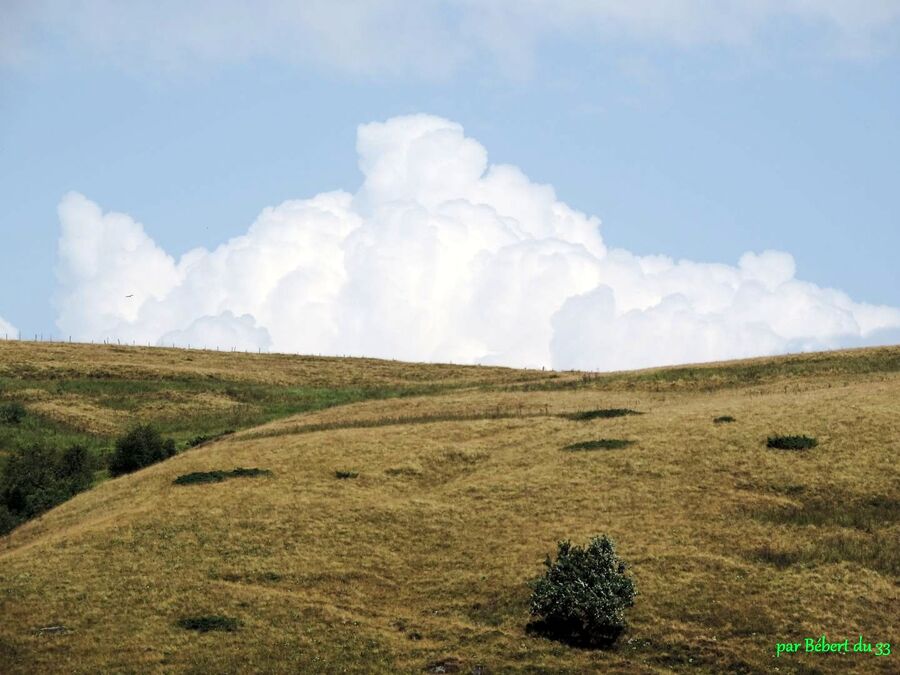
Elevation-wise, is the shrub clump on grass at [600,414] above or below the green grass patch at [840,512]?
above

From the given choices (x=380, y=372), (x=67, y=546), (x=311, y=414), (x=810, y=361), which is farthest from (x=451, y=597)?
(x=380, y=372)

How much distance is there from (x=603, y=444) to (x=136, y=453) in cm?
3307

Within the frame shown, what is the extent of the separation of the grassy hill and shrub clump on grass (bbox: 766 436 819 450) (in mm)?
596

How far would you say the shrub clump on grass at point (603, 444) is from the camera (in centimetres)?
6178

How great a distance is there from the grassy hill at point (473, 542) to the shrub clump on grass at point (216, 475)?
1.08 m

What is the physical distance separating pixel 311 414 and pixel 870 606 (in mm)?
55955

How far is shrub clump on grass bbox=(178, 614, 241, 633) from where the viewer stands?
1631 inches

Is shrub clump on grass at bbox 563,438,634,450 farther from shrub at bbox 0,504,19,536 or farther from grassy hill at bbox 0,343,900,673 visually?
shrub at bbox 0,504,19,536

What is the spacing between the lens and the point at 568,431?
68312 millimetres

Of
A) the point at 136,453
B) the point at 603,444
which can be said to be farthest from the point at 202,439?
the point at 603,444

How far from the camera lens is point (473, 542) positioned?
49562 mm

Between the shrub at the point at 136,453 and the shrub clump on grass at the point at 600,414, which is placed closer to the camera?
the shrub clump on grass at the point at 600,414
